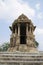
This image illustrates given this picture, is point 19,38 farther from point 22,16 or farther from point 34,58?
point 34,58

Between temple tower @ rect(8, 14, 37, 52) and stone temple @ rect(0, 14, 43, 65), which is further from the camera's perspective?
temple tower @ rect(8, 14, 37, 52)

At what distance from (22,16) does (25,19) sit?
1.88 ft

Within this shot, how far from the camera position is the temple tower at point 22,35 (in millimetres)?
29688

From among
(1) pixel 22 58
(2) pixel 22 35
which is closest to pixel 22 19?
(2) pixel 22 35

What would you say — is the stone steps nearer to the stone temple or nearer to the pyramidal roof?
the stone temple

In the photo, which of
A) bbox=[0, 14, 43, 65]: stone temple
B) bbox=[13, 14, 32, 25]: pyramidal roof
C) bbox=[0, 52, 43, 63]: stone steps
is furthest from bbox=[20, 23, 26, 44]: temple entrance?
bbox=[0, 52, 43, 63]: stone steps

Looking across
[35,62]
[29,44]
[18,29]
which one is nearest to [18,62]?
[35,62]

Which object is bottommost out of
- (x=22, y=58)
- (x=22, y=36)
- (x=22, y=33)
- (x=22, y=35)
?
(x=22, y=58)

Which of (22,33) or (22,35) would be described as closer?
(22,35)

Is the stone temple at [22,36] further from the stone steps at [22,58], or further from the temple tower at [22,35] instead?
the stone steps at [22,58]

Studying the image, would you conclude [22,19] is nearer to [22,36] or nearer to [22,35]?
[22,35]

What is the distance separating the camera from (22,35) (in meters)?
31.7

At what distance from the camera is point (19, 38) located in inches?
1204

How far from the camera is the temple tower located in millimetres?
29688
